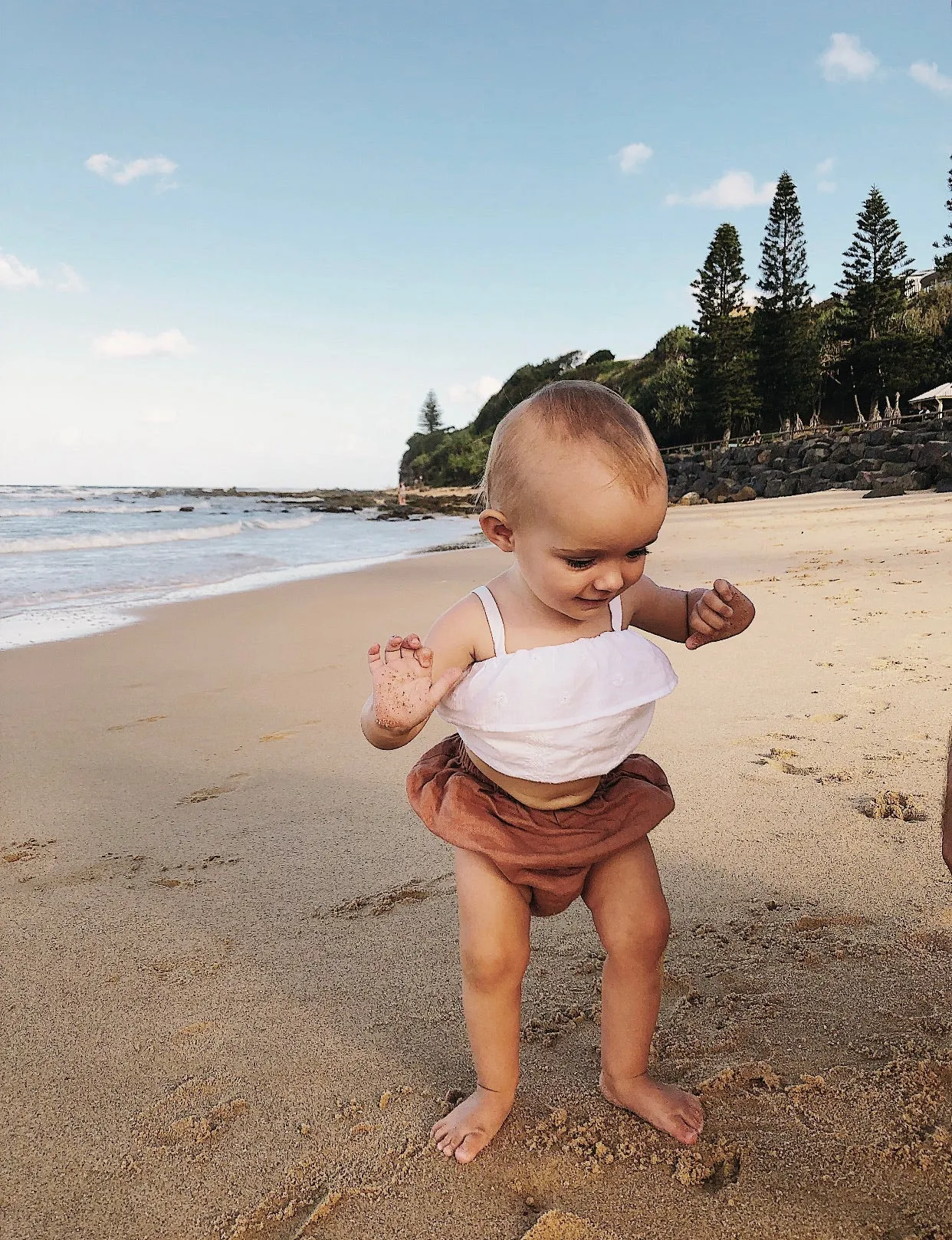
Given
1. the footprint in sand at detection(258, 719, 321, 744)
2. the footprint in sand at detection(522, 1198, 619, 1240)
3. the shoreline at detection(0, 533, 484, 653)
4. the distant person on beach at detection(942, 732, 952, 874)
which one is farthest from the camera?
the shoreline at detection(0, 533, 484, 653)

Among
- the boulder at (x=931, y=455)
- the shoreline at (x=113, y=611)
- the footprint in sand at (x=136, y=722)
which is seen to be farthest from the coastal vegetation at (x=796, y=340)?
the footprint in sand at (x=136, y=722)

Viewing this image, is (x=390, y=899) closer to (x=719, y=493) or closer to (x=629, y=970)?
(x=629, y=970)

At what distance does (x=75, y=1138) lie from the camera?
157 centimetres

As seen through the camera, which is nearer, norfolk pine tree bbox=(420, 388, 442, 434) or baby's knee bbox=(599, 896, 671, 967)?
baby's knee bbox=(599, 896, 671, 967)

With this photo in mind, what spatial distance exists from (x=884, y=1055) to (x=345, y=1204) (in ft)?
3.31

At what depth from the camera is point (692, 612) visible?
1806mm

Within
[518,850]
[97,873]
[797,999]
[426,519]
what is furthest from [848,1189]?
[426,519]

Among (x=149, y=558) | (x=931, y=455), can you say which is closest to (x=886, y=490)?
(x=931, y=455)

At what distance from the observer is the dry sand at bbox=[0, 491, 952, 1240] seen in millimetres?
1405

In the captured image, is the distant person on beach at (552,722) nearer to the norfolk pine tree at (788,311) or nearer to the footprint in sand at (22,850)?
the footprint in sand at (22,850)

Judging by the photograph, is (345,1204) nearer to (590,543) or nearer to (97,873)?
(590,543)

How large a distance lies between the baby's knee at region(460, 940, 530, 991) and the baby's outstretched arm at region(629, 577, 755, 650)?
0.68 meters

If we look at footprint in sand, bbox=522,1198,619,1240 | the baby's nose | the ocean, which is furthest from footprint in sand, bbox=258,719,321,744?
the ocean

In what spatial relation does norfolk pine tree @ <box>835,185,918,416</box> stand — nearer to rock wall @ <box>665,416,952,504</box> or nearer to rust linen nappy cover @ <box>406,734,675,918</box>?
rock wall @ <box>665,416,952,504</box>
